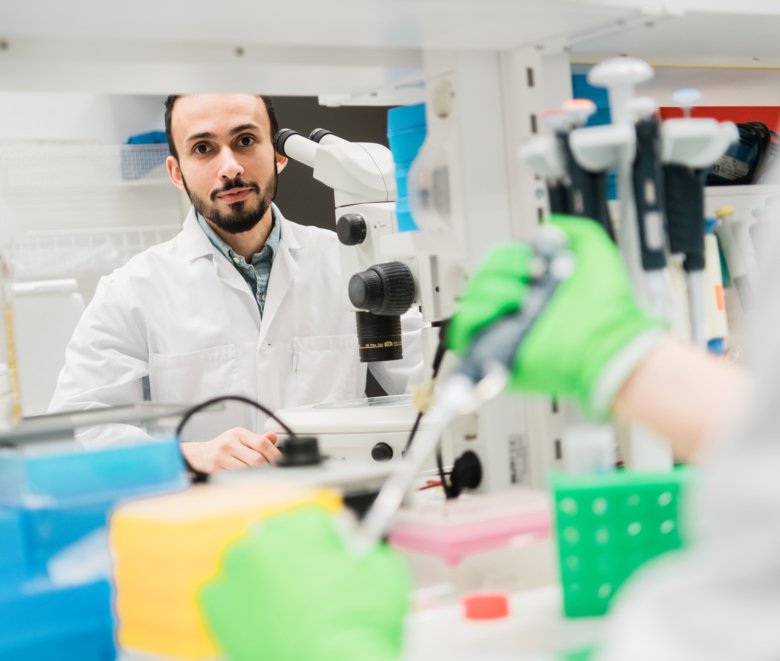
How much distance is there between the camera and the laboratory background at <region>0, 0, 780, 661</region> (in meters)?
0.77

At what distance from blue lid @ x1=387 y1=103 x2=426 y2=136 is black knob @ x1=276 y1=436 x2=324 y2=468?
590 millimetres

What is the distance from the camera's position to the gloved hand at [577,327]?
0.82 metres

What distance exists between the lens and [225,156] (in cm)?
277

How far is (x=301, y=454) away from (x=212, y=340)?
5.40 ft

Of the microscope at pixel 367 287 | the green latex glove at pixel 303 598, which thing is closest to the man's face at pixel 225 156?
the microscope at pixel 367 287

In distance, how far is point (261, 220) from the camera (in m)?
2.84

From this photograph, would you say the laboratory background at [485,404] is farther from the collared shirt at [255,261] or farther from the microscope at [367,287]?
the collared shirt at [255,261]

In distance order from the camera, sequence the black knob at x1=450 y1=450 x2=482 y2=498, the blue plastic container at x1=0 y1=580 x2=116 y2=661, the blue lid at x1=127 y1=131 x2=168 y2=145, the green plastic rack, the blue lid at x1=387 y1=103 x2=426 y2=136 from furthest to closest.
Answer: the blue lid at x1=127 y1=131 x2=168 y2=145
the blue lid at x1=387 y1=103 x2=426 y2=136
the black knob at x1=450 y1=450 x2=482 y2=498
the green plastic rack
the blue plastic container at x1=0 y1=580 x2=116 y2=661

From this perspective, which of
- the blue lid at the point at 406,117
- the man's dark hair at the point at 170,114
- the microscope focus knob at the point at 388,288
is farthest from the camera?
the man's dark hair at the point at 170,114

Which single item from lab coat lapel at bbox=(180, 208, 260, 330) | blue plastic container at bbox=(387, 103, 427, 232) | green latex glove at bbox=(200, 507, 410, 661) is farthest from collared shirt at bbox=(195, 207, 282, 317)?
green latex glove at bbox=(200, 507, 410, 661)

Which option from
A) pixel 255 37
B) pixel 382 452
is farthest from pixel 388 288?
pixel 255 37

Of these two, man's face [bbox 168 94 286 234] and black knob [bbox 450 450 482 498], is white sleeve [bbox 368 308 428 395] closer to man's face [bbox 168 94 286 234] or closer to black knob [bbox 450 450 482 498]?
man's face [bbox 168 94 286 234]

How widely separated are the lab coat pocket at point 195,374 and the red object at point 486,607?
1.67 meters

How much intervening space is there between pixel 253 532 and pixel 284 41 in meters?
0.67
